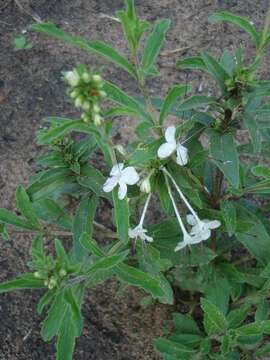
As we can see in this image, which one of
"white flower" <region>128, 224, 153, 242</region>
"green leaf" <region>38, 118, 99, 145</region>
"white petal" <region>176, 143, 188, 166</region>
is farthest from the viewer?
"white flower" <region>128, 224, 153, 242</region>

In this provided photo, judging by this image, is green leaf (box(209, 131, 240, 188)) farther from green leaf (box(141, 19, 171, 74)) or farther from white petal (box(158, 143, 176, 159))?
green leaf (box(141, 19, 171, 74))

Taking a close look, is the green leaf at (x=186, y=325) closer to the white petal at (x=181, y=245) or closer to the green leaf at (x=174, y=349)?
the green leaf at (x=174, y=349)

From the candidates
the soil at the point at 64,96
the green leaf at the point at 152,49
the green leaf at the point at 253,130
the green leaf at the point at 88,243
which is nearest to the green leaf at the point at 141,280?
the green leaf at the point at 88,243

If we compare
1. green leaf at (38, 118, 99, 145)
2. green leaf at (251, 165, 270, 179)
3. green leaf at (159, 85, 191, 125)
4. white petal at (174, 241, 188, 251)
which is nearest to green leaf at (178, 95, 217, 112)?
green leaf at (159, 85, 191, 125)

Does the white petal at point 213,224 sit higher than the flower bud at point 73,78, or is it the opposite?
the flower bud at point 73,78

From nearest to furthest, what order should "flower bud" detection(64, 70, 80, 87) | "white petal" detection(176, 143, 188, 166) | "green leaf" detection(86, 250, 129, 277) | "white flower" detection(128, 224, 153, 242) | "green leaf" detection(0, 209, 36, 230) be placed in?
1. "flower bud" detection(64, 70, 80, 87)
2. "green leaf" detection(86, 250, 129, 277)
3. "white petal" detection(176, 143, 188, 166)
4. "white flower" detection(128, 224, 153, 242)
5. "green leaf" detection(0, 209, 36, 230)

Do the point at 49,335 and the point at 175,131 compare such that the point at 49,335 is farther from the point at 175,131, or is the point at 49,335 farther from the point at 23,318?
the point at 23,318

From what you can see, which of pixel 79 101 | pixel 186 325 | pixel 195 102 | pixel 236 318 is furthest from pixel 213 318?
pixel 79 101
